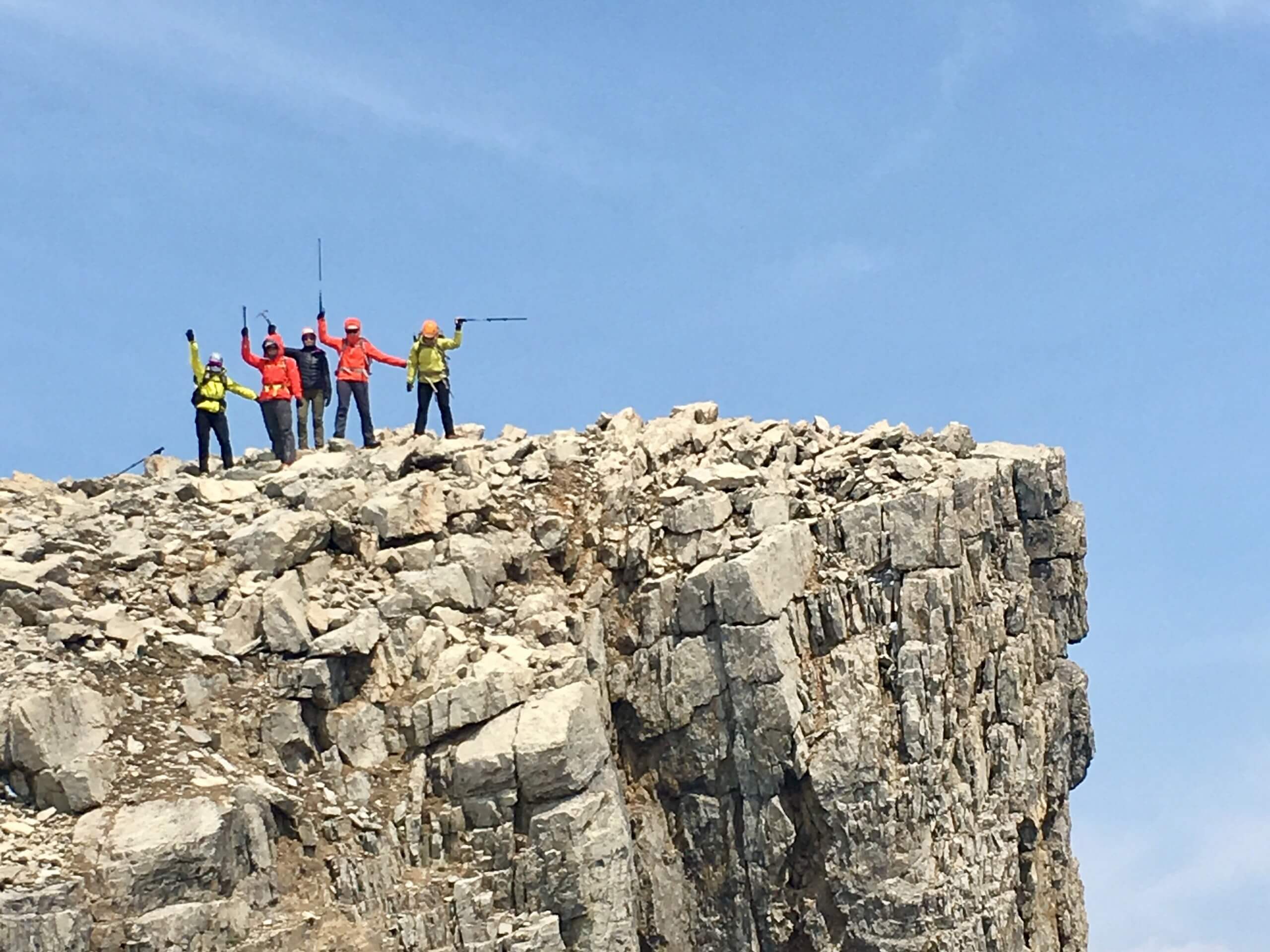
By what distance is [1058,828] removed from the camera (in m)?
32.5

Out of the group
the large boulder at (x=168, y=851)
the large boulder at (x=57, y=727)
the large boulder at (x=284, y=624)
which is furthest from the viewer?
the large boulder at (x=284, y=624)

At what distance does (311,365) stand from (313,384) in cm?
37

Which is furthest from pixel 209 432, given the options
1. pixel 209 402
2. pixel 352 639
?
pixel 352 639

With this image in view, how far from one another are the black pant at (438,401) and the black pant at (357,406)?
3.56 feet

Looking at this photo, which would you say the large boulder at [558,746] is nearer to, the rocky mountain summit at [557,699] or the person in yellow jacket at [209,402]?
the rocky mountain summit at [557,699]

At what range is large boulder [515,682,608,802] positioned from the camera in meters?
27.4

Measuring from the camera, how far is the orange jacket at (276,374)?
34.7 meters

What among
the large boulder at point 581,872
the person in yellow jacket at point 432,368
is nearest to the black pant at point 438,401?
the person in yellow jacket at point 432,368

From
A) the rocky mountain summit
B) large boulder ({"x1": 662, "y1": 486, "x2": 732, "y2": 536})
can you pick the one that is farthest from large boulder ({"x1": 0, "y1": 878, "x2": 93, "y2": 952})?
large boulder ({"x1": 662, "y1": 486, "x2": 732, "y2": 536})

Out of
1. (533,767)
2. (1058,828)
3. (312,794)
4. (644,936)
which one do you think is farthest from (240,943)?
(1058,828)

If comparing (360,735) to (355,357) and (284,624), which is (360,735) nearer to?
(284,624)

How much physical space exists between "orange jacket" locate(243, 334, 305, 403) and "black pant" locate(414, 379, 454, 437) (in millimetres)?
2471

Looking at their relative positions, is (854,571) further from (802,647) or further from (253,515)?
(253,515)

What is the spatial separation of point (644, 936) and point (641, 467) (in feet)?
27.7
